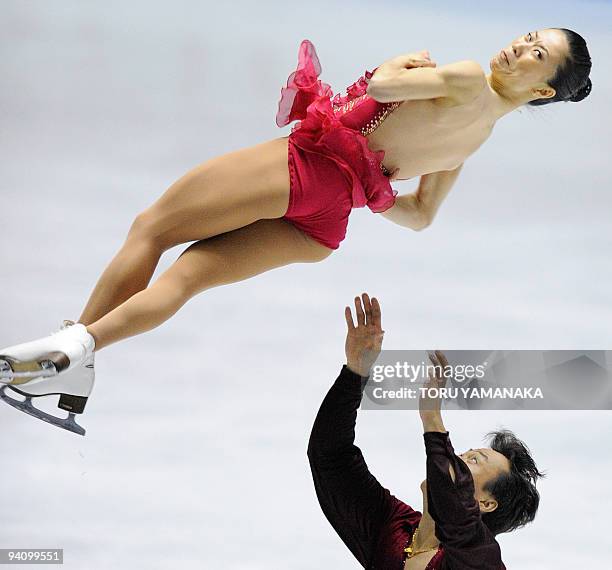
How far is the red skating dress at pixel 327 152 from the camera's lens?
3.36m

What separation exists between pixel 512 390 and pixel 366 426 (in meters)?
0.75

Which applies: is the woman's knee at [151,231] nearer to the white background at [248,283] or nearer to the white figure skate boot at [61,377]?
the white figure skate boot at [61,377]

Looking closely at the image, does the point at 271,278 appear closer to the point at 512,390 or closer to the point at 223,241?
the point at 512,390

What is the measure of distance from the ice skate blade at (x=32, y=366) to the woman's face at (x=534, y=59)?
1.53 m

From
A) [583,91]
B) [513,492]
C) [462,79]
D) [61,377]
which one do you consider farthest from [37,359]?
[583,91]

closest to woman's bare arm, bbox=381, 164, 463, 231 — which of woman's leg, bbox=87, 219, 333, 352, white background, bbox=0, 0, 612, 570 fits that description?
woman's leg, bbox=87, 219, 333, 352

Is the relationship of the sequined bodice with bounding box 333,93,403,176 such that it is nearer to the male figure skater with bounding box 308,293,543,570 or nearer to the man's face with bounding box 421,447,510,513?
the male figure skater with bounding box 308,293,543,570

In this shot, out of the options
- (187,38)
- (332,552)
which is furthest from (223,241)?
(187,38)

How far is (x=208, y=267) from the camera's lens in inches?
130

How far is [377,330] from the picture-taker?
365cm

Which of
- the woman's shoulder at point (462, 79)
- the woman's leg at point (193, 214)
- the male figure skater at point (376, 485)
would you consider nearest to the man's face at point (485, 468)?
the male figure skater at point (376, 485)

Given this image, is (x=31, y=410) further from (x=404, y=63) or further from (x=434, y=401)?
(x=404, y=63)

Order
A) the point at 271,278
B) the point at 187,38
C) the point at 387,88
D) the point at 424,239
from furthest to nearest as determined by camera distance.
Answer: the point at 187,38 → the point at 424,239 → the point at 271,278 → the point at 387,88

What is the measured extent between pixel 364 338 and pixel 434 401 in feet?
1.18
